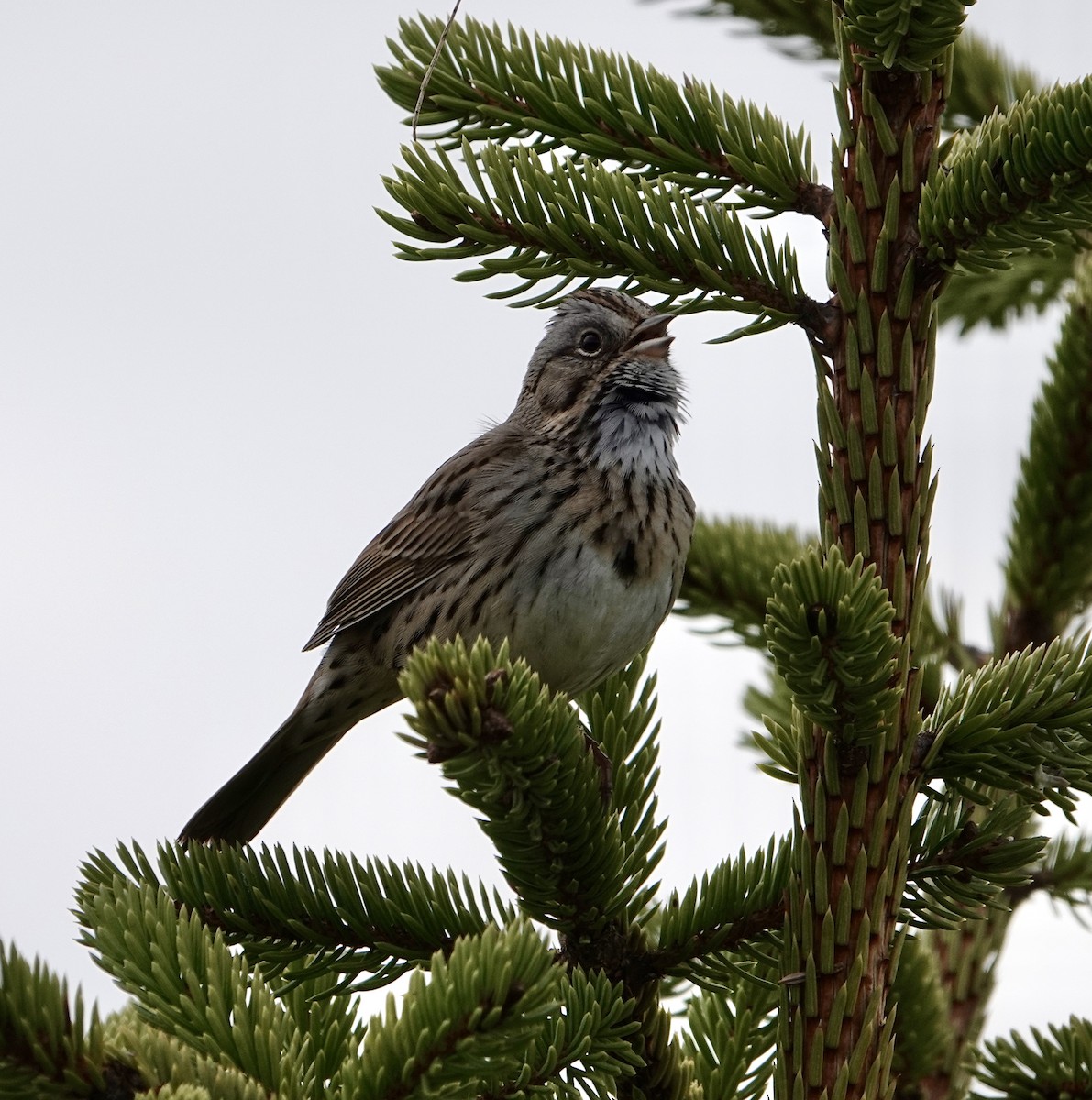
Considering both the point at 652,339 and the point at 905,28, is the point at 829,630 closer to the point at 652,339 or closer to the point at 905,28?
the point at 905,28

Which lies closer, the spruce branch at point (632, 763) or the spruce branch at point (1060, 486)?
the spruce branch at point (632, 763)

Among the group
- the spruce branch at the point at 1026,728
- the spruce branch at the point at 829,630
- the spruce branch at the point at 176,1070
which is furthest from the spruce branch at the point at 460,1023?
the spruce branch at the point at 1026,728

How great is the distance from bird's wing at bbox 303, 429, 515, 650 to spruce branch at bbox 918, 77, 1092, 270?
2103 millimetres

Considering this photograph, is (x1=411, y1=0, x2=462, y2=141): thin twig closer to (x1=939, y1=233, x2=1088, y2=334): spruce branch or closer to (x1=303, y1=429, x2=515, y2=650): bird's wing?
(x1=303, y1=429, x2=515, y2=650): bird's wing

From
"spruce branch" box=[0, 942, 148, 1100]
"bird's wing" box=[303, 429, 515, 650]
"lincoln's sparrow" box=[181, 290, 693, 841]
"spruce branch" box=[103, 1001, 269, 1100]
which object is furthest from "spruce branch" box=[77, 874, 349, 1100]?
"bird's wing" box=[303, 429, 515, 650]

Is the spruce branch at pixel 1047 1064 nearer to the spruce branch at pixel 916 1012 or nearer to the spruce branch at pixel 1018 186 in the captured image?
the spruce branch at pixel 916 1012

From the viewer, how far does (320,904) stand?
226 cm

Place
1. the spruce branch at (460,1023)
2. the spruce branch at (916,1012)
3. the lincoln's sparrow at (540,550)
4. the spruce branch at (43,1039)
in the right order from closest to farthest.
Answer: the spruce branch at (43,1039) < the spruce branch at (460,1023) < the spruce branch at (916,1012) < the lincoln's sparrow at (540,550)

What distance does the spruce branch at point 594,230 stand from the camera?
238 cm

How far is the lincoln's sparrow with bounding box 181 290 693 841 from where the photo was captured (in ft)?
12.5

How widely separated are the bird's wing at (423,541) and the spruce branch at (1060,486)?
1.51 metres

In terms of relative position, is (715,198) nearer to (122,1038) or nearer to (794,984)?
(794,984)

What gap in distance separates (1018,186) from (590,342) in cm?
252

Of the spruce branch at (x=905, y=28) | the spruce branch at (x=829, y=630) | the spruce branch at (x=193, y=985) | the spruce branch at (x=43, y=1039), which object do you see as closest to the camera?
the spruce branch at (x=43, y=1039)
